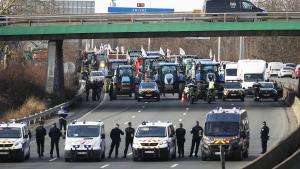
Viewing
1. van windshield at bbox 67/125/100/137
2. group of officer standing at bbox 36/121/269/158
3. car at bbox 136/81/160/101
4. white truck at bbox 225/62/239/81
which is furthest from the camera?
white truck at bbox 225/62/239/81

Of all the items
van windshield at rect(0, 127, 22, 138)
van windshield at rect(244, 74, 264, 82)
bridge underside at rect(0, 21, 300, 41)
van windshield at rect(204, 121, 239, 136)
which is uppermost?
bridge underside at rect(0, 21, 300, 41)

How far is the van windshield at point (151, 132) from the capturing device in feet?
134

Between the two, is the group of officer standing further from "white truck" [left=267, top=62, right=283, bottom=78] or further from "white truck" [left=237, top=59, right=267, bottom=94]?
"white truck" [left=267, top=62, right=283, bottom=78]

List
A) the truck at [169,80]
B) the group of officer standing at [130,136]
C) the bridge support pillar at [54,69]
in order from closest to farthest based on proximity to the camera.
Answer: the group of officer standing at [130,136], the bridge support pillar at [54,69], the truck at [169,80]

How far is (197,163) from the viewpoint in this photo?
130 feet

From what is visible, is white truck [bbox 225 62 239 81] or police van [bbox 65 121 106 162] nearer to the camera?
police van [bbox 65 121 106 162]

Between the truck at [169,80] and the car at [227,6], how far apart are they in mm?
6560

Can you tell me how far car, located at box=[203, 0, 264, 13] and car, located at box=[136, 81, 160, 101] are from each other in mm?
7373

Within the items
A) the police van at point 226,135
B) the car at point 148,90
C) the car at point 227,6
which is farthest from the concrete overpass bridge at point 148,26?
the police van at point 226,135

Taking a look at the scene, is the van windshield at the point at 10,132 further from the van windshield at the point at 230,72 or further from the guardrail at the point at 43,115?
the van windshield at the point at 230,72

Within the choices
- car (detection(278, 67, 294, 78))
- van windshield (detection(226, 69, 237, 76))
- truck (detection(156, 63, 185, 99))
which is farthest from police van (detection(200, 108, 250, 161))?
car (detection(278, 67, 294, 78))

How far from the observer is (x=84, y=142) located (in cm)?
4041

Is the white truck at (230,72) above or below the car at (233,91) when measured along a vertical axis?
above

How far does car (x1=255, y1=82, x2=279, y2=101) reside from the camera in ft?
243
